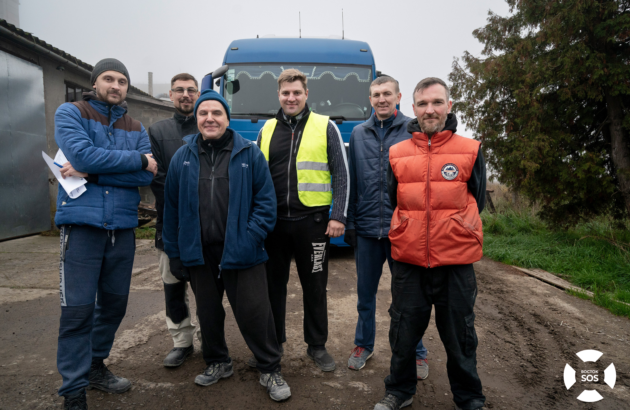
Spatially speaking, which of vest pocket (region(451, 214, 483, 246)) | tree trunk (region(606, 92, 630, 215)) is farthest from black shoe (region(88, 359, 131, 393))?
tree trunk (region(606, 92, 630, 215))

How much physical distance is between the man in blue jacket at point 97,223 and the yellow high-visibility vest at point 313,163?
0.98 meters

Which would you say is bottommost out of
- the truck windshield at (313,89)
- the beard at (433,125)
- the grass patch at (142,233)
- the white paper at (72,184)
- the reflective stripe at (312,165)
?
the grass patch at (142,233)

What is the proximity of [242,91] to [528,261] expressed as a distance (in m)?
5.21

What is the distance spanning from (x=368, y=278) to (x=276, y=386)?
39.2 inches

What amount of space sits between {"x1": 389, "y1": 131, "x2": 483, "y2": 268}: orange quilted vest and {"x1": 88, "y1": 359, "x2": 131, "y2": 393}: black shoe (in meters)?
1.99

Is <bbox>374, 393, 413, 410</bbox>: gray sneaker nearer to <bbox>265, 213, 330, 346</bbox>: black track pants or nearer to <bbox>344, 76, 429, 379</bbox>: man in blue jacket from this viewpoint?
<bbox>344, 76, 429, 379</bbox>: man in blue jacket

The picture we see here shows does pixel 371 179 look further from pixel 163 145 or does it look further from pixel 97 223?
pixel 97 223

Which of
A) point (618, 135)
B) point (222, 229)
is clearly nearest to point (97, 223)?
point (222, 229)

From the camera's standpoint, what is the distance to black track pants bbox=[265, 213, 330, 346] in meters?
2.88

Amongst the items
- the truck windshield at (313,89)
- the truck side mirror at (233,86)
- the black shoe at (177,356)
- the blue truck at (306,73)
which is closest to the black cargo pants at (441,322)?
the black shoe at (177,356)

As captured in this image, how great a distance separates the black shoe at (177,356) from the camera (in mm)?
2941

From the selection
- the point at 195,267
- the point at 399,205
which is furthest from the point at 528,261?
the point at 195,267

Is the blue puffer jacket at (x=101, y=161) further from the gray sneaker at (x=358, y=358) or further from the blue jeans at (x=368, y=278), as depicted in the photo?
the gray sneaker at (x=358, y=358)

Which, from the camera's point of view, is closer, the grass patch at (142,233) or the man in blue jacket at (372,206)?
the man in blue jacket at (372,206)
